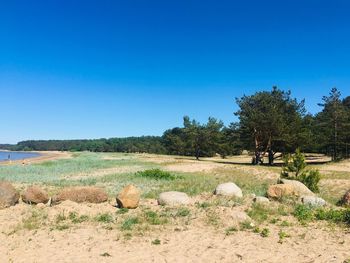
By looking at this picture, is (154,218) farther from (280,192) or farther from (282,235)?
(280,192)

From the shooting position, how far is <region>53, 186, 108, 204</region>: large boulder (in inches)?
684

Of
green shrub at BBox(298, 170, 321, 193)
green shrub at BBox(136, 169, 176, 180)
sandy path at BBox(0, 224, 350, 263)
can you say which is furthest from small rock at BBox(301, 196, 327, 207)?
green shrub at BBox(136, 169, 176, 180)

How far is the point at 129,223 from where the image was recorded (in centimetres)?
1402

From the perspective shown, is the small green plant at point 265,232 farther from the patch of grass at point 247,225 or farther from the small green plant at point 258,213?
the small green plant at point 258,213

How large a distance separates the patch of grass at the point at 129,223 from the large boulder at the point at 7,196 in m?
5.93

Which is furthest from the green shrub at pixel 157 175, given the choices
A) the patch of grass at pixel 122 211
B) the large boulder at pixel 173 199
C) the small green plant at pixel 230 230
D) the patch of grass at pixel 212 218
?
the small green plant at pixel 230 230

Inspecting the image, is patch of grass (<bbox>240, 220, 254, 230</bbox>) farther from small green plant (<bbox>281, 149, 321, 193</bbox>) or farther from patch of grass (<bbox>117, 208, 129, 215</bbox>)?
small green plant (<bbox>281, 149, 321, 193</bbox>)

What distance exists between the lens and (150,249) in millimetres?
11352

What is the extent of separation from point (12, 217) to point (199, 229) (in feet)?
24.6

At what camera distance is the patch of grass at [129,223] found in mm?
13528

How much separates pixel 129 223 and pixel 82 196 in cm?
438

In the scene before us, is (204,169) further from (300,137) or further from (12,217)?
(12,217)

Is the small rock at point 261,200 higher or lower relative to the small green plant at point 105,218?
higher

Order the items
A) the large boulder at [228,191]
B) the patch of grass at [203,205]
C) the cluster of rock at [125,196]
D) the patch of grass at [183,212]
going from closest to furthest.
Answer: the patch of grass at [183,212]
the patch of grass at [203,205]
the cluster of rock at [125,196]
the large boulder at [228,191]
